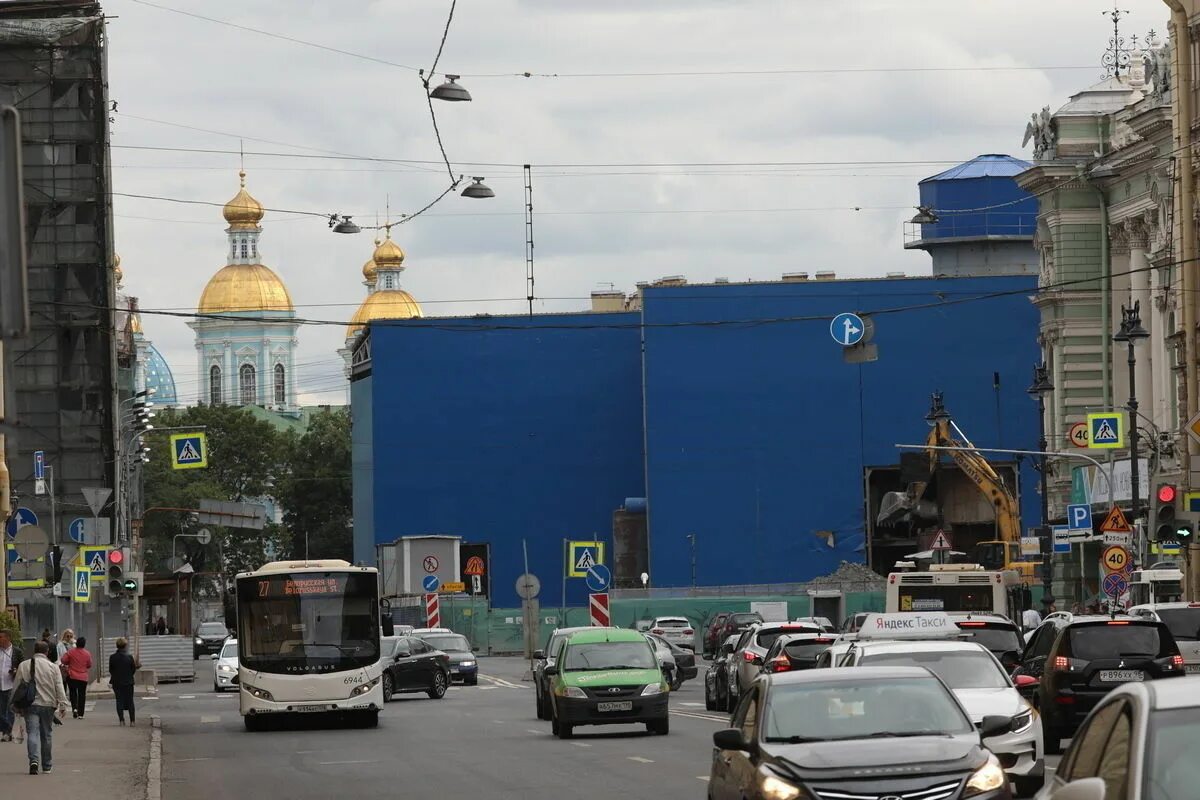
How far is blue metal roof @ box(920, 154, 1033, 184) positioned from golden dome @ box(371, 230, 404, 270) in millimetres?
88405

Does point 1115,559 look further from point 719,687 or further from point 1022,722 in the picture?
point 1022,722

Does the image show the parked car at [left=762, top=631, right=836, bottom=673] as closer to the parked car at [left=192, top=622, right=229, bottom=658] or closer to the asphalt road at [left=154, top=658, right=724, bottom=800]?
the asphalt road at [left=154, top=658, right=724, bottom=800]

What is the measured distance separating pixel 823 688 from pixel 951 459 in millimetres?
63085

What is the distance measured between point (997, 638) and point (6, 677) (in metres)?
14.1

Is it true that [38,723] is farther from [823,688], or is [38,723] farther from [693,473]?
[693,473]

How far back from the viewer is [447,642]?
55.5 metres

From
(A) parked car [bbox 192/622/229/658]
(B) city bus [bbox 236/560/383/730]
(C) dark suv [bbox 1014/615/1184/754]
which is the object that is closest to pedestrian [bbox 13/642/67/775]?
(B) city bus [bbox 236/560/383/730]

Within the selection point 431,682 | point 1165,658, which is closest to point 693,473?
point 431,682

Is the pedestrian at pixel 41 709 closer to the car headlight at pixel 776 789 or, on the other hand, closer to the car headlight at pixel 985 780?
the car headlight at pixel 776 789

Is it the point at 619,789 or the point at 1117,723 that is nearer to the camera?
the point at 1117,723

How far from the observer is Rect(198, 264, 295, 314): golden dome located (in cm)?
19175

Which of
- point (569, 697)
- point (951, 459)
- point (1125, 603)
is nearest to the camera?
point (569, 697)

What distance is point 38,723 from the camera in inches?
1005

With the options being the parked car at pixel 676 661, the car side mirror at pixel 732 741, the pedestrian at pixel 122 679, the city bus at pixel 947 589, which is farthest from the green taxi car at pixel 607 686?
the car side mirror at pixel 732 741
